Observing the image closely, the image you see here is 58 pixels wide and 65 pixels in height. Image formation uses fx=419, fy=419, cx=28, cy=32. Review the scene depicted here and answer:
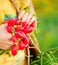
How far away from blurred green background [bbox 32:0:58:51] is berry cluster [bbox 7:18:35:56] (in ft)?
2.38

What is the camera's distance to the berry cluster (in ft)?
4.14

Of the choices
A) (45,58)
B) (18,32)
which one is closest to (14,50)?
(18,32)

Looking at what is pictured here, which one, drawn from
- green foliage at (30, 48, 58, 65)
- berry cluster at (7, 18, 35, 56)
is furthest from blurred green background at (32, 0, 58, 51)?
berry cluster at (7, 18, 35, 56)

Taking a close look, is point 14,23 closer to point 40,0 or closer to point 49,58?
point 49,58

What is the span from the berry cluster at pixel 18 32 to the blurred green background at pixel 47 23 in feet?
2.38

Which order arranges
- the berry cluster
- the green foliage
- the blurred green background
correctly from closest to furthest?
1. the berry cluster
2. the green foliage
3. the blurred green background

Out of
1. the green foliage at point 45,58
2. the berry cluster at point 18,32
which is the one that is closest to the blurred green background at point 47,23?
the green foliage at point 45,58

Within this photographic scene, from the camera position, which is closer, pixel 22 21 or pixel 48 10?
pixel 22 21

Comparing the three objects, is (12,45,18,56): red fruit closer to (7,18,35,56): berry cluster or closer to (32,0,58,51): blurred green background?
(7,18,35,56): berry cluster

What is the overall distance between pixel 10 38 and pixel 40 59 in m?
0.21

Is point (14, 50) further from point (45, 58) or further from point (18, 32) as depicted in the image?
point (45, 58)

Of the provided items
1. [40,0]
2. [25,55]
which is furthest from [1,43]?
[40,0]

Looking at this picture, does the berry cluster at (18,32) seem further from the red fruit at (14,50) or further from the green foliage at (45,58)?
the green foliage at (45,58)

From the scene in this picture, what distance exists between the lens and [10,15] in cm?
136
